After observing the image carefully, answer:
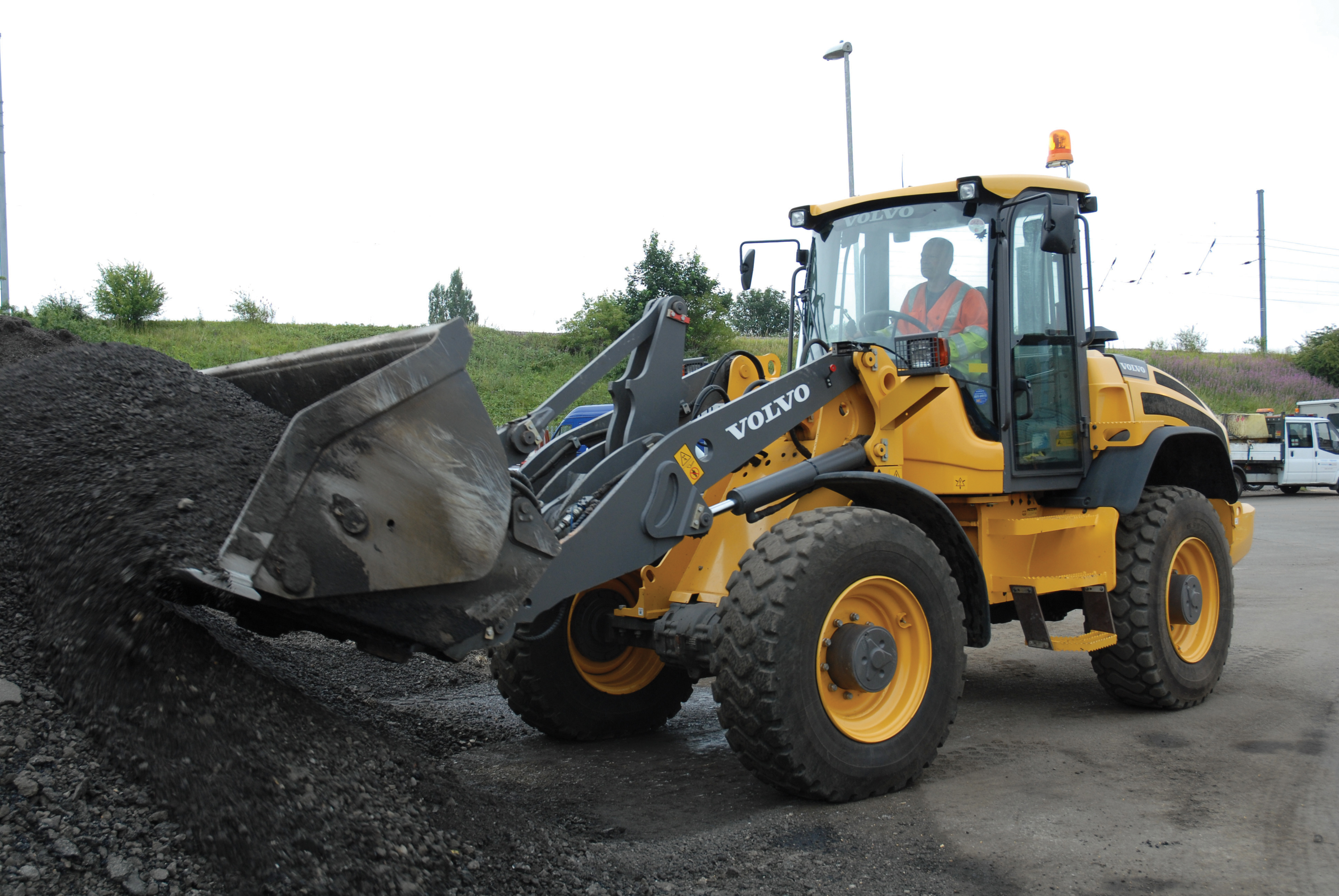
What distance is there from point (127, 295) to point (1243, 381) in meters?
36.8

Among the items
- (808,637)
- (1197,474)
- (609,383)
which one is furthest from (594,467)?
(1197,474)

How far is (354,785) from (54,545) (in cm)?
138

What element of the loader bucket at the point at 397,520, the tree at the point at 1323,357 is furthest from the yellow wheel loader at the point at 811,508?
the tree at the point at 1323,357

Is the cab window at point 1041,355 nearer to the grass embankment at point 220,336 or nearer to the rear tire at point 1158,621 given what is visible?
the rear tire at point 1158,621

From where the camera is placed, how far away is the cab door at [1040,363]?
527 centimetres

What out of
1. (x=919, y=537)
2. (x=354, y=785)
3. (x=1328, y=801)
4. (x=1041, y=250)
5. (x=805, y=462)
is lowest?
(x=1328, y=801)

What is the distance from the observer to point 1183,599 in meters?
5.78

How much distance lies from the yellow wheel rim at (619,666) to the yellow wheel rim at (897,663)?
46.1 inches

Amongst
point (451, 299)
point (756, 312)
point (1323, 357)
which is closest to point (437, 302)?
point (451, 299)

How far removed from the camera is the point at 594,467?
4508 mm

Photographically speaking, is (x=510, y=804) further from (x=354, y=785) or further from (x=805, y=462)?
(x=805, y=462)

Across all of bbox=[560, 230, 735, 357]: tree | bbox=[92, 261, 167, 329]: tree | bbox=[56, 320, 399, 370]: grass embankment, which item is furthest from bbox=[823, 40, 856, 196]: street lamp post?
bbox=[92, 261, 167, 329]: tree

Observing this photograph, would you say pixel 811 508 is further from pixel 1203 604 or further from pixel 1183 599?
pixel 1203 604

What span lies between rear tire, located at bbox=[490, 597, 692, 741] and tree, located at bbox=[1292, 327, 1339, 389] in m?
42.8
